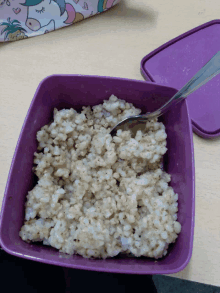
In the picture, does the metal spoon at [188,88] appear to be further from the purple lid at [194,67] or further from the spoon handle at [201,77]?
the purple lid at [194,67]

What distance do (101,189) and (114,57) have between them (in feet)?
1.19

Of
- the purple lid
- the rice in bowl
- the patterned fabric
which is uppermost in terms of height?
the patterned fabric

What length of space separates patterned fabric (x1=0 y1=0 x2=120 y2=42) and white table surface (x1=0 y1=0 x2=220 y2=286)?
0.8 inches

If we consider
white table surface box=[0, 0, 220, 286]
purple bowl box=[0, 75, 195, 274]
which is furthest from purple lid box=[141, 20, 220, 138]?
purple bowl box=[0, 75, 195, 274]

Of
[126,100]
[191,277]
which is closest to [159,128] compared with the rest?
[126,100]

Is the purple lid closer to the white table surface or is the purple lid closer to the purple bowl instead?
the white table surface

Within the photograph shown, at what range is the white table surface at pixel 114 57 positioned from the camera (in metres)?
0.58

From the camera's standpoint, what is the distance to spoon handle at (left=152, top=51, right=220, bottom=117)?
0.43 meters

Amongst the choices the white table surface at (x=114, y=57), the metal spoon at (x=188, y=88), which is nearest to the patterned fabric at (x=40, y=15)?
the white table surface at (x=114, y=57)

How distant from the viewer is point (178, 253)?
0.45m

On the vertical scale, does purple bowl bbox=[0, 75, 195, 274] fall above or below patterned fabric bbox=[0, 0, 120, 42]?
below

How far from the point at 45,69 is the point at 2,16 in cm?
17

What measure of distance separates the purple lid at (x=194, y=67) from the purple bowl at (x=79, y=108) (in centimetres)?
13

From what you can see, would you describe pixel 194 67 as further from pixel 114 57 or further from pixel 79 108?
pixel 79 108
